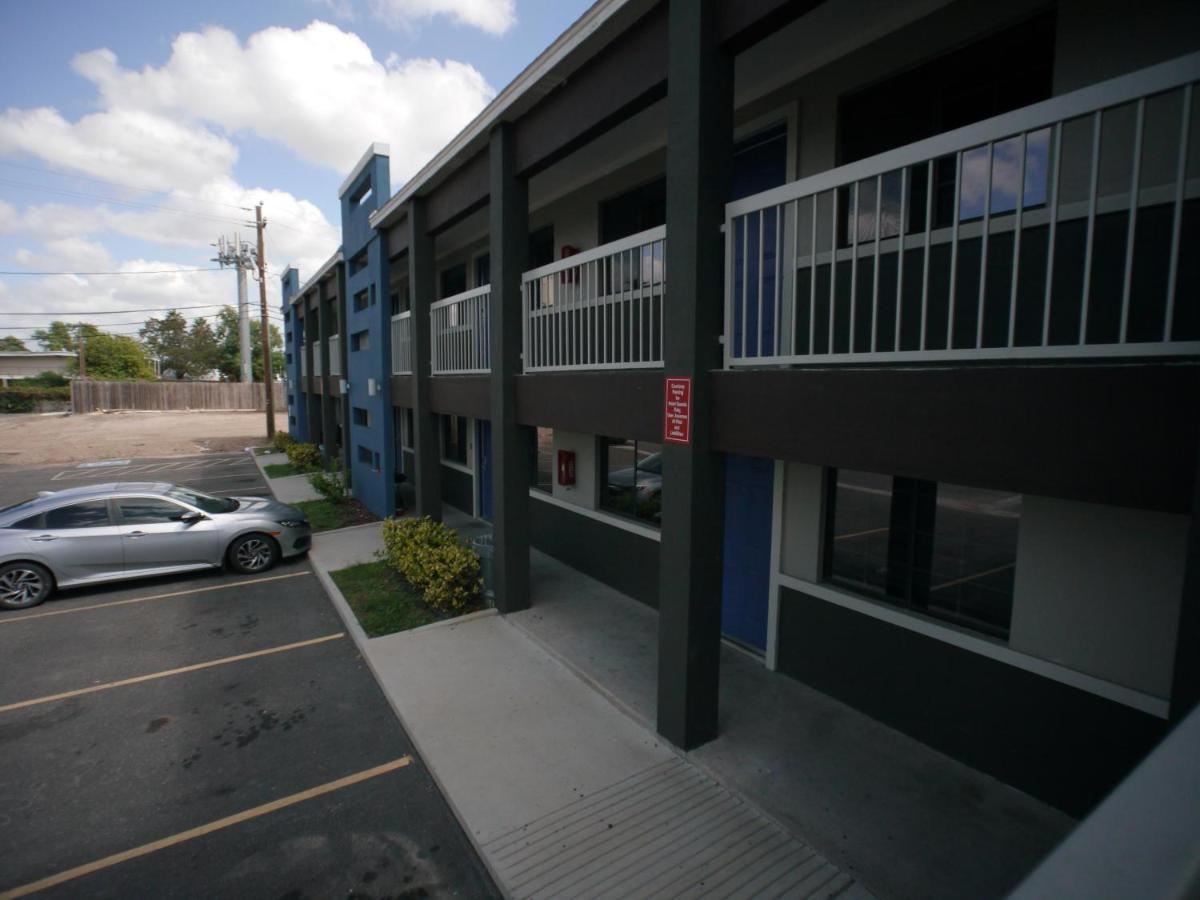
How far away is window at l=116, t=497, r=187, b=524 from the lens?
32.3 ft

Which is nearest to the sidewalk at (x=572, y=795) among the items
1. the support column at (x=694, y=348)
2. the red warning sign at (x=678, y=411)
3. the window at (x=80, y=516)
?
the support column at (x=694, y=348)

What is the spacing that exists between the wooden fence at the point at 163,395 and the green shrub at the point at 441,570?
52727mm

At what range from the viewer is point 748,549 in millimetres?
7367

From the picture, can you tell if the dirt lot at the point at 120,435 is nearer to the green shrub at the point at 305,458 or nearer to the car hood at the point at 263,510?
the green shrub at the point at 305,458

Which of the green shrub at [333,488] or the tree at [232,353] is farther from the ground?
the tree at [232,353]

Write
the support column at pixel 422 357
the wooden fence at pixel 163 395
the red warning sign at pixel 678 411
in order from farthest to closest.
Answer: the wooden fence at pixel 163 395, the support column at pixel 422 357, the red warning sign at pixel 678 411

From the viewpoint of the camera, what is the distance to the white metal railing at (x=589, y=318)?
21.5 feet

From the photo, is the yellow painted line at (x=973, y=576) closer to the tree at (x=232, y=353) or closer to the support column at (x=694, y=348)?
the support column at (x=694, y=348)

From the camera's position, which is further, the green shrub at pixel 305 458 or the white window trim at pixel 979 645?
the green shrub at pixel 305 458

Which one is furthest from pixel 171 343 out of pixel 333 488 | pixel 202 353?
pixel 333 488

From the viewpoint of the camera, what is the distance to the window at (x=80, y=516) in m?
9.44

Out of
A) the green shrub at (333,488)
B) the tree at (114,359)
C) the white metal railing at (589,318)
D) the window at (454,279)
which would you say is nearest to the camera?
the white metal railing at (589,318)

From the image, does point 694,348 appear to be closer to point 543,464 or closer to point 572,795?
point 572,795

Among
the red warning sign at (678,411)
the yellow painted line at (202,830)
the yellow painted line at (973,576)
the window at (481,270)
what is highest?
the window at (481,270)
